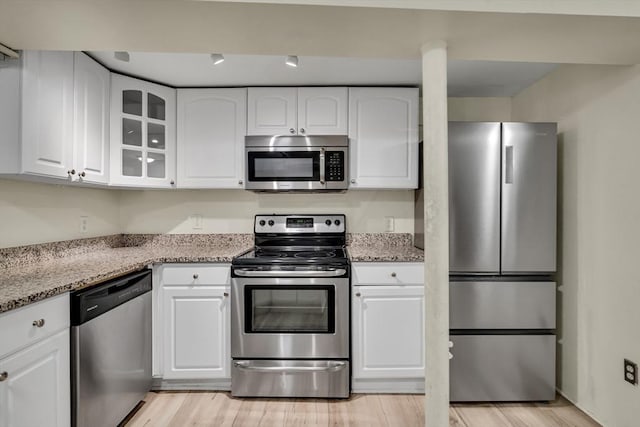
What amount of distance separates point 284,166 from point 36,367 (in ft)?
5.56

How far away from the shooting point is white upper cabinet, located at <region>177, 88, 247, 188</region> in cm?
254

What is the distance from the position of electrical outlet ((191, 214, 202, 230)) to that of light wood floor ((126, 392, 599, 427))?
1.22m

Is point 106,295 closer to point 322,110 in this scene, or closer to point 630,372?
point 322,110

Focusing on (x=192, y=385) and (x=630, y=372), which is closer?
(x=630, y=372)

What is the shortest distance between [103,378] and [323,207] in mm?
1807

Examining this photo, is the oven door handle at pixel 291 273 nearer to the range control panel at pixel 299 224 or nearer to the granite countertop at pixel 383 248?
the granite countertop at pixel 383 248

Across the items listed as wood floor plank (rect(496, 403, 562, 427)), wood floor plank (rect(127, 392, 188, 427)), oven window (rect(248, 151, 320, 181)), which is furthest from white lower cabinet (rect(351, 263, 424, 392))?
wood floor plank (rect(127, 392, 188, 427))

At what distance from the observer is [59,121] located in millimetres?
1789

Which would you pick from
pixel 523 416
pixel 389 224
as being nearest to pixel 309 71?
pixel 389 224

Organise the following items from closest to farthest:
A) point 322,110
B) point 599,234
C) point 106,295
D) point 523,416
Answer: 1. point 106,295
2. point 599,234
3. point 523,416
4. point 322,110

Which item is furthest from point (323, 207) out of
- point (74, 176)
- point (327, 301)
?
point (74, 176)

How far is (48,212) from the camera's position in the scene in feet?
6.86

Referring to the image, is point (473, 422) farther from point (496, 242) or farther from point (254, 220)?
point (254, 220)

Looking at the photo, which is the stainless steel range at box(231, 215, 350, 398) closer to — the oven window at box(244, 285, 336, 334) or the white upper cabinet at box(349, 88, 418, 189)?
the oven window at box(244, 285, 336, 334)
